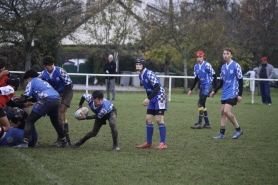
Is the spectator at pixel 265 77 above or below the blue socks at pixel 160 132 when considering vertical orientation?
above

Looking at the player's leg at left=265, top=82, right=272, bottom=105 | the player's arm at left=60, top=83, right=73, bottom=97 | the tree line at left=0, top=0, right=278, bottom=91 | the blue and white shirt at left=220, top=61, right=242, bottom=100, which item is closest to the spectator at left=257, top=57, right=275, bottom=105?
the player's leg at left=265, top=82, right=272, bottom=105

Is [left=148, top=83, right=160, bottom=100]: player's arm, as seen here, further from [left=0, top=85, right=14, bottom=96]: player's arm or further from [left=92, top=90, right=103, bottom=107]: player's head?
[left=0, top=85, right=14, bottom=96]: player's arm

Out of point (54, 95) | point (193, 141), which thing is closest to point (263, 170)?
point (193, 141)

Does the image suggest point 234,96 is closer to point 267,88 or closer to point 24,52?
point 267,88

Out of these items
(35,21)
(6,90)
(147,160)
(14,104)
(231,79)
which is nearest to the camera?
(147,160)

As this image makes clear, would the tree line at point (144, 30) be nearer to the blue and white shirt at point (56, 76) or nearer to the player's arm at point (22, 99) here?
the blue and white shirt at point (56, 76)

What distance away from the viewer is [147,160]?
7.90m

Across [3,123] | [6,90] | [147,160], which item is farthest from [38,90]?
[147,160]

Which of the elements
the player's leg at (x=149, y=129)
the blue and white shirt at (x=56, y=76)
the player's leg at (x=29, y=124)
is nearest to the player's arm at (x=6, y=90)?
the player's leg at (x=29, y=124)

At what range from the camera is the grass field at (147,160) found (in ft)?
21.5

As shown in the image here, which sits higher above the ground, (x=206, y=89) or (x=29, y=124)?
(x=206, y=89)

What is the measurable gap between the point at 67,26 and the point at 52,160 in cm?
2147

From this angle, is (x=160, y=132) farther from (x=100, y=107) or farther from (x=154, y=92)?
(x=100, y=107)

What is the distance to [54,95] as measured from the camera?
8.77 metres
